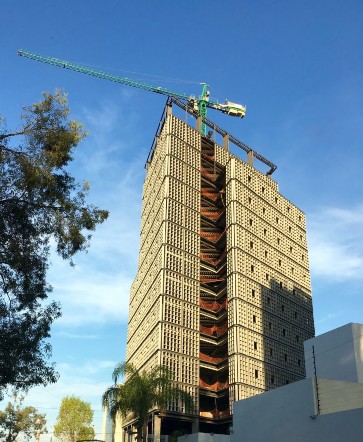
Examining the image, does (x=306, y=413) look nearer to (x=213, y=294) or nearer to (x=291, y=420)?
(x=291, y=420)

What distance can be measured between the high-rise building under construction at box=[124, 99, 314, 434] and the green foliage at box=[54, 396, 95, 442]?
1399 cm

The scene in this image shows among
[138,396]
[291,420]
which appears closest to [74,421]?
[138,396]

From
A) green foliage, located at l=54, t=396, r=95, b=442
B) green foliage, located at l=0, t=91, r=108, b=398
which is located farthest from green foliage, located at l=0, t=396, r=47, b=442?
green foliage, located at l=0, t=91, r=108, b=398

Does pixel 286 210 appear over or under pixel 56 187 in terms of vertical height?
over

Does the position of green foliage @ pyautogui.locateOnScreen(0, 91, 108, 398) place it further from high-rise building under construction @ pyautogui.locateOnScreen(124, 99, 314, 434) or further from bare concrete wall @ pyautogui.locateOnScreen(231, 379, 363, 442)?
high-rise building under construction @ pyautogui.locateOnScreen(124, 99, 314, 434)

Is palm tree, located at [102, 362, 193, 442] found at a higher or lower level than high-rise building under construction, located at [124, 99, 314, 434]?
lower

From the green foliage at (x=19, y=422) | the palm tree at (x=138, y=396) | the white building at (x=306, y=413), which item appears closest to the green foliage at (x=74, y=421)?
the green foliage at (x=19, y=422)

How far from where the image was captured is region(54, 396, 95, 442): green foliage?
297ft

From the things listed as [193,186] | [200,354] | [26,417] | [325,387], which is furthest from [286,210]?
[325,387]

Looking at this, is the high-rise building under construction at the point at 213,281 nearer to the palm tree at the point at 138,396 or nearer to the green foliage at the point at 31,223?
the palm tree at the point at 138,396

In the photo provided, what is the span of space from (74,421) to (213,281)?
38.1 meters

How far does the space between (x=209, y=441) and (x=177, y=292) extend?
2260 cm

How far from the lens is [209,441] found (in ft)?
188

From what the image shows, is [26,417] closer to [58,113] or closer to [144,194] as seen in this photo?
[144,194]
